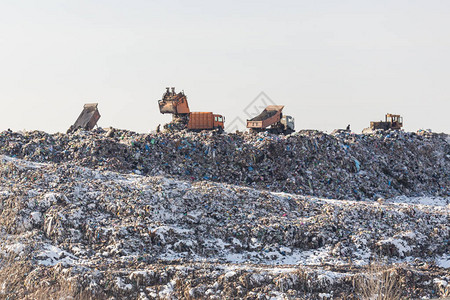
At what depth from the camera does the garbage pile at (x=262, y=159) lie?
19.9 meters

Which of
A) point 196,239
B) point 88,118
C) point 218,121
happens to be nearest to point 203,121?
point 218,121

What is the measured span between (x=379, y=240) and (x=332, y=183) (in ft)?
20.4

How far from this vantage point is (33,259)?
1221 centimetres

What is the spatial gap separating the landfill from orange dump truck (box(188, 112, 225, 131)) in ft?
13.9

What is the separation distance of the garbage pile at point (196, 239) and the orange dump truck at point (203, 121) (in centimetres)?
896

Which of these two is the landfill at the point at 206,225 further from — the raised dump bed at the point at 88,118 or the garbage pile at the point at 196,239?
the raised dump bed at the point at 88,118

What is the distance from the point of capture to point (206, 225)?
562 inches

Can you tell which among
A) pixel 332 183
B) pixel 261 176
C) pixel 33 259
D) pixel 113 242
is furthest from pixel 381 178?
pixel 33 259

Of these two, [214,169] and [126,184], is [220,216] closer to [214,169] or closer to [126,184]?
[126,184]

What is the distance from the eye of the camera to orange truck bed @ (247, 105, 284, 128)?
26266 mm

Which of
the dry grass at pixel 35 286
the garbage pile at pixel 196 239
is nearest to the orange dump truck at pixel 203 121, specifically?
the garbage pile at pixel 196 239

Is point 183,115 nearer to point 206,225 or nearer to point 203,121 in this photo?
point 203,121

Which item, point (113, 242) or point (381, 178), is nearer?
point (113, 242)

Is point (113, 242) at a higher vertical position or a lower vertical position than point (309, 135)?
lower
